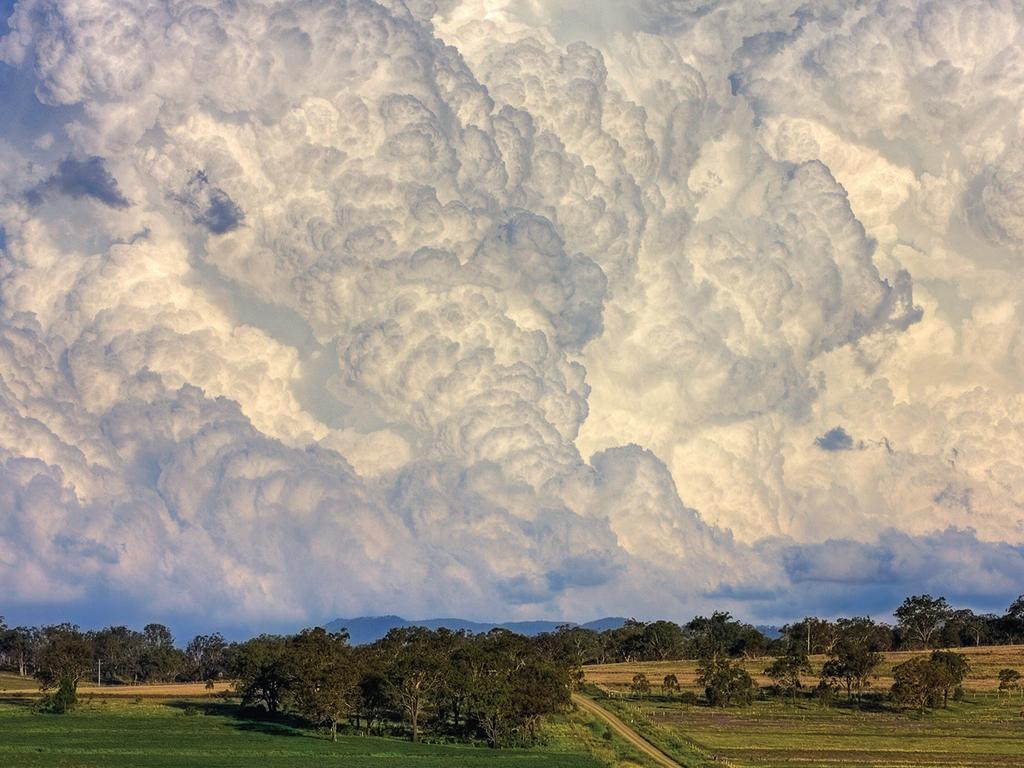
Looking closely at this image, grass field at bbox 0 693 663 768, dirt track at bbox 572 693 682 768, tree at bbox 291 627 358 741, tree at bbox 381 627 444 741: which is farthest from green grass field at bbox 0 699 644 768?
tree at bbox 381 627 444 741

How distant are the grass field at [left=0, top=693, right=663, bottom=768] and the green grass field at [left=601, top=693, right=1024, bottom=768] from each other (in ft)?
32.2

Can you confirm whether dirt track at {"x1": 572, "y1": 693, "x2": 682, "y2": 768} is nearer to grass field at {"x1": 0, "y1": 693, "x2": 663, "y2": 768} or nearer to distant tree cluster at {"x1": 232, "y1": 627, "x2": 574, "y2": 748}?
grass field at {"x1": 0, "y1": 693, "x2": 663, "y2": 768}

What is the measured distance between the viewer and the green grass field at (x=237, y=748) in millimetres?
143250

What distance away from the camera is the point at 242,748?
16062 centimetres

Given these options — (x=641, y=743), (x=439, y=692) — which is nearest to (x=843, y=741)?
(x=641, y=743)

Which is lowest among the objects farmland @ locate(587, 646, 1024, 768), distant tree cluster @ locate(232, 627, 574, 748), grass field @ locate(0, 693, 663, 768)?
farmland @ locate(587, 646, 1024, 768)

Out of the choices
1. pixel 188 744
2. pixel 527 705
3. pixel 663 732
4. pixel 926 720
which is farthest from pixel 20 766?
pixel 926 720

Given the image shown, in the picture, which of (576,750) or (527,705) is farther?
(527,705)

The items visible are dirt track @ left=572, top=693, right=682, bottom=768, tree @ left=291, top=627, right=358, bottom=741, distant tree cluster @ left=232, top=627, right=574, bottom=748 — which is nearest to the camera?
dirt track @ left=572, top=693, right=682, bottom=768

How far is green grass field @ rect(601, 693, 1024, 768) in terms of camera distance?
14575cm

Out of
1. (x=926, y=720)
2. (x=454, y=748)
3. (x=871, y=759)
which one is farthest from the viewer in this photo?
(x=926, y=720)

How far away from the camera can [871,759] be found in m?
147

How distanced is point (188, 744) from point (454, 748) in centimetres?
3347

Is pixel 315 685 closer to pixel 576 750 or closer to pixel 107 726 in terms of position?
pixel 107 726
